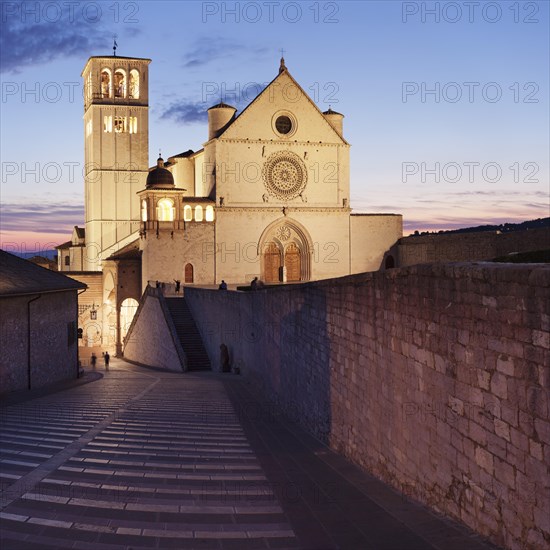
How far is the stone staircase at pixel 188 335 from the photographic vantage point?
30372mm

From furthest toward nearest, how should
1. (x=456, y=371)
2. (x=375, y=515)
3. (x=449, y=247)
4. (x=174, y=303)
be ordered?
(x=449, y=247)
(x=174, y=303)
(x=375, y=515)
(x=456, y=371)

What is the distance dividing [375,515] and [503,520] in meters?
1.90

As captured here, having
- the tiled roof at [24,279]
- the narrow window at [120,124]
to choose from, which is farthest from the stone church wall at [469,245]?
the narrow window at [120,124]

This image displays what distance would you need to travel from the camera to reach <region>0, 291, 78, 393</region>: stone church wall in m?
19.1

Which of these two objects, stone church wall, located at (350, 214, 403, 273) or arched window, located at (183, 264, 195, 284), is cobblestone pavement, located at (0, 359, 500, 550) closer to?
arched window, located at (183, 264, 195, 284)

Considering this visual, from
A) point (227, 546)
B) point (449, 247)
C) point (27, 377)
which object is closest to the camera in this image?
point (227, 546)

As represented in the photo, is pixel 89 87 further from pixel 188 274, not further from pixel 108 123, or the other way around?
pixel 188 274

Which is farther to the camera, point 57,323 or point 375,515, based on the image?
point 57,323

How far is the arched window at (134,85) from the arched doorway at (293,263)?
19909 mm

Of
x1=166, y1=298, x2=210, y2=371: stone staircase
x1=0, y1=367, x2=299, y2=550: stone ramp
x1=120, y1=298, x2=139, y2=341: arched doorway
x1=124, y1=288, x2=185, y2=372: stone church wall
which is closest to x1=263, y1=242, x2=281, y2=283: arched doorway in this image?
x1=120, y1=298, x2=139, y2=341: arched doorway

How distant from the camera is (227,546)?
6.49 metres

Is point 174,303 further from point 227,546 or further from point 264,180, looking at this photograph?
point 227,546

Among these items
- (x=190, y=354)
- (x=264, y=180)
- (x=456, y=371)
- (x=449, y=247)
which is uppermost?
(x=264, y=180)

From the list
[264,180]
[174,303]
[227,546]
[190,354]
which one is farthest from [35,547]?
[264,180]
